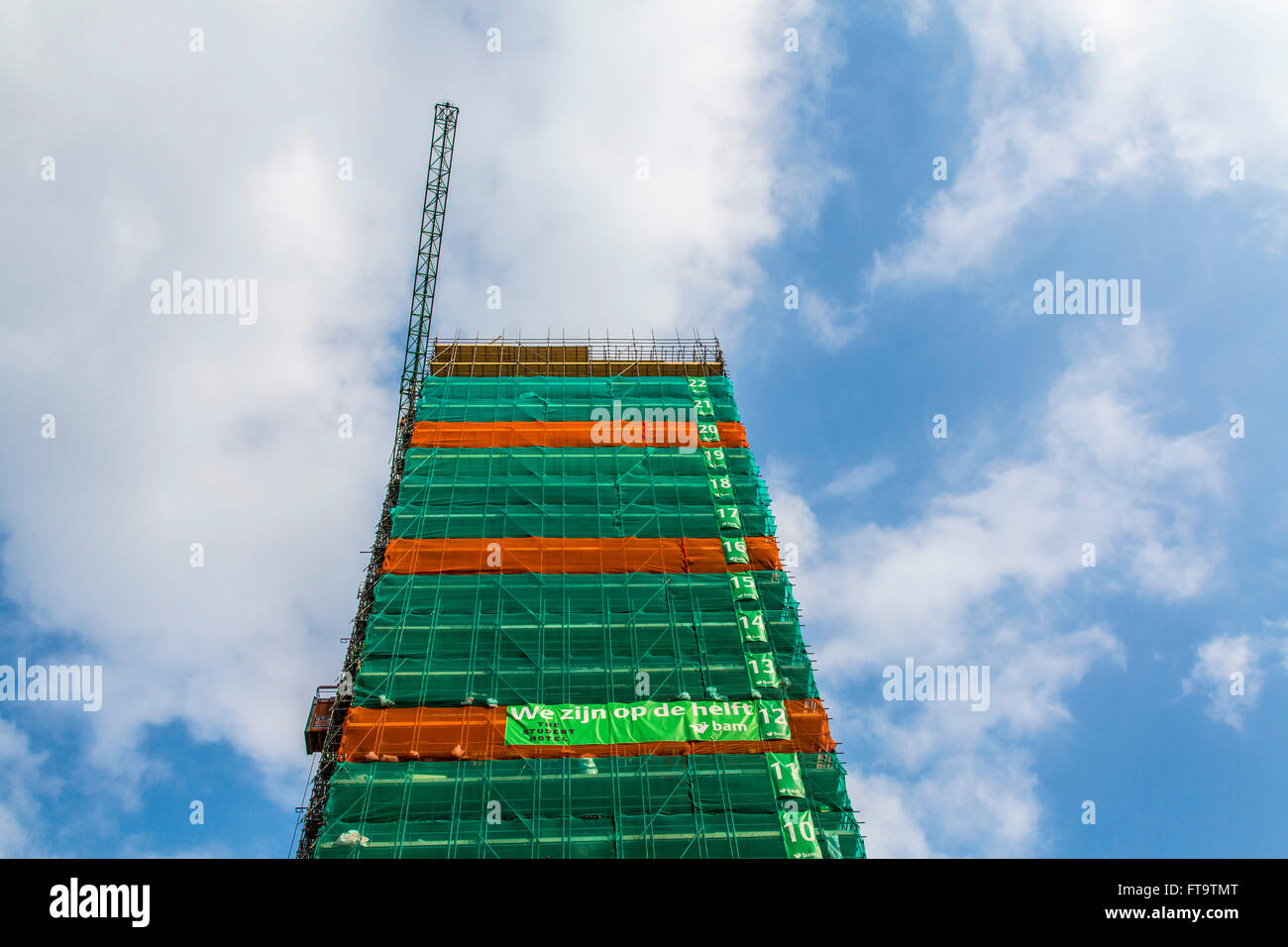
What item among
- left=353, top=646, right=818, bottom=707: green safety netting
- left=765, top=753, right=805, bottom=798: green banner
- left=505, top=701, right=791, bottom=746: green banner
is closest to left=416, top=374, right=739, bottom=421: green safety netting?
left=353, top=646, right=818, bottom=707: green safety netting

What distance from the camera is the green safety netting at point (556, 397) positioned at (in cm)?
4134

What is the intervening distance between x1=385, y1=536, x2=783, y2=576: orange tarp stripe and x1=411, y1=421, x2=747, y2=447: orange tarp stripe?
6075 mm

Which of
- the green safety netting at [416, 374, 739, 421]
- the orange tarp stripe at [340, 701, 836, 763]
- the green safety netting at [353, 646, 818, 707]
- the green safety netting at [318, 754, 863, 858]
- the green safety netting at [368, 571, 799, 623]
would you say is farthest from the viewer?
the green safety netting at [416, 374, 739, 421]

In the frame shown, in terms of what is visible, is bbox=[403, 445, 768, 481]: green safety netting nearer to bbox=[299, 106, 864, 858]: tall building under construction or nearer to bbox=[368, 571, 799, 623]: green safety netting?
bbox=[299, 106, 864, 858]: tall building under construction

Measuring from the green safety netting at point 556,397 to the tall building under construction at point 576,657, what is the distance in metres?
0.14

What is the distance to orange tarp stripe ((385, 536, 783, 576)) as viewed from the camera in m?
33.2

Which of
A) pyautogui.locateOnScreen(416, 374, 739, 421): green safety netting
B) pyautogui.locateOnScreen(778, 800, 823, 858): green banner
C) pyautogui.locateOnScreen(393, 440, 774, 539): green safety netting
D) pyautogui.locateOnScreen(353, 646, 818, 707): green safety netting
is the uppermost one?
pyautogui.locateOnScreen(416, 374, 739, 421): green safety netting

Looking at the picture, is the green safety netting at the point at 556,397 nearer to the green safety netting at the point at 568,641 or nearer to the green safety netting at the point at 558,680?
the green safety netting at the point at 568,641

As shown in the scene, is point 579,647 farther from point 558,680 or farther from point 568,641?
point 558,680

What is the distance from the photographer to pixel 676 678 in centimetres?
2938

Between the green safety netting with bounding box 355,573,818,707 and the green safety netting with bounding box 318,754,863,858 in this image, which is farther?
the green safety netting with bounding box 355,573,818,707
